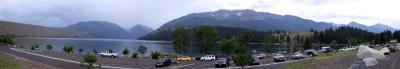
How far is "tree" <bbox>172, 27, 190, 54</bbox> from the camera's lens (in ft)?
520

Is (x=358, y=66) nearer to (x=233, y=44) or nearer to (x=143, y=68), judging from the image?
(x=143, y=68)

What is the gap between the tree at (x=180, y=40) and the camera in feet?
520

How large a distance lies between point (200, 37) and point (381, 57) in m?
107

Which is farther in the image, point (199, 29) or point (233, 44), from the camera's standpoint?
point (199, 29)

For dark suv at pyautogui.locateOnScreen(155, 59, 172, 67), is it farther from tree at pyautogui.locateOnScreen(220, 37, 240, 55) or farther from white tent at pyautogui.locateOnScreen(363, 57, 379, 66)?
tree at pyautogui.locateOnScreen(220, 37, 240, 55)

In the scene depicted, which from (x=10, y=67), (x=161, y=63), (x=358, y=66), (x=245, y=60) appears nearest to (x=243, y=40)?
(x=161, y=63)

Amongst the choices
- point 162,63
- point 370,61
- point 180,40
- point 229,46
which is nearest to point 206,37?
point 180,40

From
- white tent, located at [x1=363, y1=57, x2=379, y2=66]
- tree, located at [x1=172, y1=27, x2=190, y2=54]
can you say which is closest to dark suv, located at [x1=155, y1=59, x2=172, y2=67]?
white tent, located at [x1=363, y1=57, x2=379, y2=66]

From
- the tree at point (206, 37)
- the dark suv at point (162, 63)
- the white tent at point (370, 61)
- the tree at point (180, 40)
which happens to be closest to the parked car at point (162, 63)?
the dark suv at point (162, 63)

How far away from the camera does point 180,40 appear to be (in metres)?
158

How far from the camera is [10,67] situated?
49.2 metres

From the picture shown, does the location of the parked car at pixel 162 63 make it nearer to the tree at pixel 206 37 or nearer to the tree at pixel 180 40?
the tree at pixel 180 40

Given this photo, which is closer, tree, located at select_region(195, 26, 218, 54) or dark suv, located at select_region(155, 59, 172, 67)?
dark suv, located at select_region(155, 59, 172, 67)

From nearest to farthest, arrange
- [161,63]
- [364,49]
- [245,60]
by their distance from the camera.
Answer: [364,49], [245,60], [161,63]
